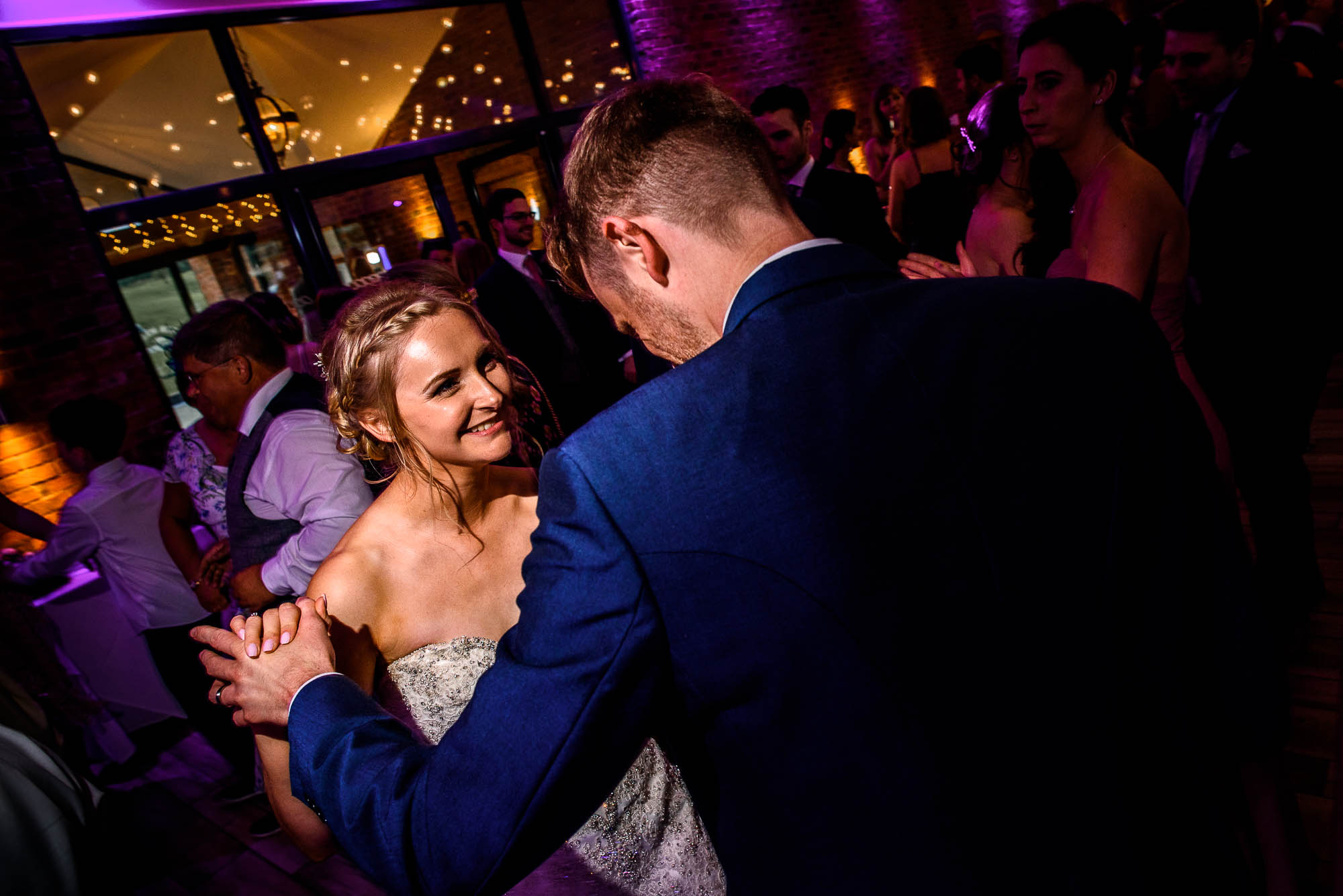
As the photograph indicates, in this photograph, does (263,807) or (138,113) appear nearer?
(263,807)

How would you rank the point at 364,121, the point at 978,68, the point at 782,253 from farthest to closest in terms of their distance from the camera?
the point at 364,121 → the point at 978,68 → the point at 782,253

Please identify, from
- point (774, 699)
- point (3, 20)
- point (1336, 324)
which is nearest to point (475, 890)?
point (774, 699)

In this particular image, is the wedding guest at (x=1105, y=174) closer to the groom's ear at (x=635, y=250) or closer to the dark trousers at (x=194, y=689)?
the groom's ear at (x=635, y=250)

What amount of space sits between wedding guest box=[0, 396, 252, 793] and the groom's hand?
2879mm

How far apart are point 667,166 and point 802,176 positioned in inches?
128

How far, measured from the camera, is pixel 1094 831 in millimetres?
785

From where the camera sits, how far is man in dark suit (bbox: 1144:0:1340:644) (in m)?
2.23

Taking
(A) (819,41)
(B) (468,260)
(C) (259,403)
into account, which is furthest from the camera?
(A) (819,41)

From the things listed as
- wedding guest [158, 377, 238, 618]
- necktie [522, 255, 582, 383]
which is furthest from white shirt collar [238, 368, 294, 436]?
necktie [522, 255, 582, 383]

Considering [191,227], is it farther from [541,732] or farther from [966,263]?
[541,732]

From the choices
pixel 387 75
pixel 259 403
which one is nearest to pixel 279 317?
pixel 259 403

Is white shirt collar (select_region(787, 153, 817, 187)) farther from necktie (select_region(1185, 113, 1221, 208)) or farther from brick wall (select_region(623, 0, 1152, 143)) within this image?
brick wall (select_region(623, 0, 1152, 143))

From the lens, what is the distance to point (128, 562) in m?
3.50

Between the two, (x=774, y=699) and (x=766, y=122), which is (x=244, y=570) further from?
(x=766, y=122)
